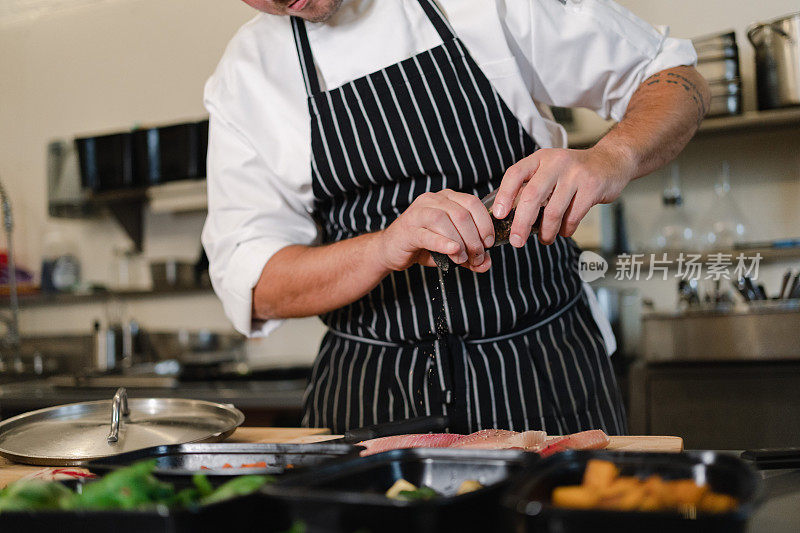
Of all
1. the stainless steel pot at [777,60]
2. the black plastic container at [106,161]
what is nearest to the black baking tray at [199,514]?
the stainless steel pot at [777,60]

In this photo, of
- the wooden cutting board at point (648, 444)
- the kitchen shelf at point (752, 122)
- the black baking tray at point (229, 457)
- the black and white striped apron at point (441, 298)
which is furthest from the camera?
the kitchen shelf at point (752, 122)

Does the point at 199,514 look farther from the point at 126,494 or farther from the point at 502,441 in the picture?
the point at 502,441

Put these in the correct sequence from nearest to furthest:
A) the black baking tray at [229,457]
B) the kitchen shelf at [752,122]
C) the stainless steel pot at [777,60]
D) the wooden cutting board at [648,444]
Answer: the black baking tray at [229,457] < the wooden cutting board at [648,444] < the stainless steel pot at [777,60] < the kitchen shelf at [752,122]

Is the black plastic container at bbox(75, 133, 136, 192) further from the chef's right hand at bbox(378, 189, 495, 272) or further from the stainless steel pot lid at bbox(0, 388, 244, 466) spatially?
the chef's right hand at bbox(378, 189, 495, 272)

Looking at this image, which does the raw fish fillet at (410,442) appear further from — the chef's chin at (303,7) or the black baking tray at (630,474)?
the chef's chin at (303,7)

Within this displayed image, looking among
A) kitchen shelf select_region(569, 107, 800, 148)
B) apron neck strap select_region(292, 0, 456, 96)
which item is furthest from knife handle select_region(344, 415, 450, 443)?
kitchen shelf select_region(569, 107, 800, 148)

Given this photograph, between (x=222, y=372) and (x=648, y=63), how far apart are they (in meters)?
2.08

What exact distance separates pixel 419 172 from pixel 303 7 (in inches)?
13.7

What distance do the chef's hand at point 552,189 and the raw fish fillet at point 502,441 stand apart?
0.23 meters

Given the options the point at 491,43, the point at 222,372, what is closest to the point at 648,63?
the point at 491,43

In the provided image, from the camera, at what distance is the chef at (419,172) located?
1.23m

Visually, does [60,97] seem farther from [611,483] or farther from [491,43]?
[611,483]

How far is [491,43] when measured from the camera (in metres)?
1.32

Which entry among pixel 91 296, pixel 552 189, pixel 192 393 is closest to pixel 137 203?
pixel 91 296
